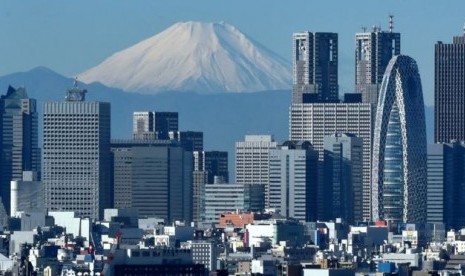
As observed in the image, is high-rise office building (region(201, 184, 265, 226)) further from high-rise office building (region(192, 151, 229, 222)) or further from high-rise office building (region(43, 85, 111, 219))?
high-rise office building (region(43, 85, 111, 219))

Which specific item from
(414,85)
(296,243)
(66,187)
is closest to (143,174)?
(66,187)

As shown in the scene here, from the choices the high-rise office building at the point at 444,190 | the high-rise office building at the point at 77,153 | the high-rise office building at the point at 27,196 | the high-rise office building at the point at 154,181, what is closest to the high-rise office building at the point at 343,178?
the high-rise office building at the point at 444,190

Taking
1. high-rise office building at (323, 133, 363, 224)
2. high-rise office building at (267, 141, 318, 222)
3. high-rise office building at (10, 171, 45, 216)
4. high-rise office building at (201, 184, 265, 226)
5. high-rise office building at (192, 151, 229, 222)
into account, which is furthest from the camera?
high-rise office building at (323, 133, 363, 224)

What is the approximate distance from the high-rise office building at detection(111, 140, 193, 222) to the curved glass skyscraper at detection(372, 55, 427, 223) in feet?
39.5

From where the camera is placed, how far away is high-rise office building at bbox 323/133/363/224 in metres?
193

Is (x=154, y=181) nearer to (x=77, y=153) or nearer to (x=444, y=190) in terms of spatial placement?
(x=77, y=153)

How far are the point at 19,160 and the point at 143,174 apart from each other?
11821mm

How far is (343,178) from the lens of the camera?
19600cm

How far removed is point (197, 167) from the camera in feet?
648

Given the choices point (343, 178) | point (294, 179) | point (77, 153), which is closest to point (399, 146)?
point (294, 179)

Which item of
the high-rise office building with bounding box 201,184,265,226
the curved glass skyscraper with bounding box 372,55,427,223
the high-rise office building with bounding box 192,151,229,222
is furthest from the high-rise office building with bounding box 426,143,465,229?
the high-rise office building with bounding box 192,151,229,222

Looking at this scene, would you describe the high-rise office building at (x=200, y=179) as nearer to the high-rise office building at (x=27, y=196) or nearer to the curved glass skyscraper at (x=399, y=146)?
the high-rise office building at (x=27, y=196)

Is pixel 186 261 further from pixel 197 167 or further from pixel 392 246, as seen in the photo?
pixel 197 167

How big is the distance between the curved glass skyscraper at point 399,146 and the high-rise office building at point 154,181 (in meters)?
12.0
